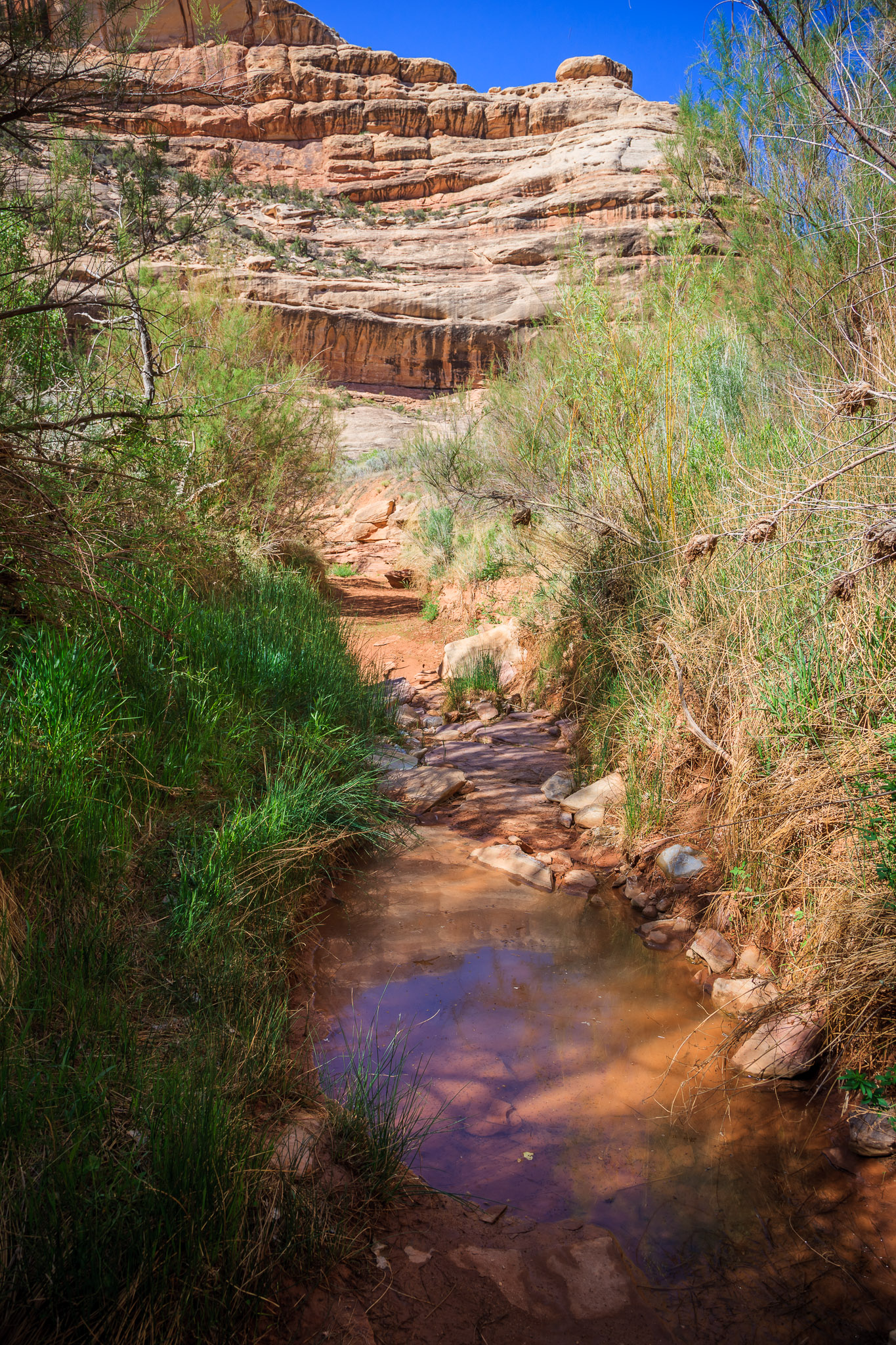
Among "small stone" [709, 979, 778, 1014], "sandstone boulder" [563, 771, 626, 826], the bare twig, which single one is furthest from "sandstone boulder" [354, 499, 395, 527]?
"small stone" [709, 979, 778, 1014]

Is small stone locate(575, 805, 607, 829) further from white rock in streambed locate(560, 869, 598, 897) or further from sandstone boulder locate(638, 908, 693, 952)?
sandstone boulder locate(638, 908, 693, 952)

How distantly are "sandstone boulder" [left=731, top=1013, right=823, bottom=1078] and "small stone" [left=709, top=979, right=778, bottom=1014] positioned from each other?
132 millimetres

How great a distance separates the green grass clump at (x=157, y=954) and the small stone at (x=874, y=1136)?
145cm

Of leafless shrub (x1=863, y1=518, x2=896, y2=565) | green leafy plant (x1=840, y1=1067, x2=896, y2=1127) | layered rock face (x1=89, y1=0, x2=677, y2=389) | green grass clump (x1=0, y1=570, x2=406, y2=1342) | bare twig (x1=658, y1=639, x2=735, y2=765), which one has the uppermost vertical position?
layered rock face (x1=89, y1=0, x2=677, y2=389)

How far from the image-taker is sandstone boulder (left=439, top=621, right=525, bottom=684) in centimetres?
779

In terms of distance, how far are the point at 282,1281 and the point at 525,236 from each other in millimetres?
36310

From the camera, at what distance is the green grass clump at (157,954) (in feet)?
4.92

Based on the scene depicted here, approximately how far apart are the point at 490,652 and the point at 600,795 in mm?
3497

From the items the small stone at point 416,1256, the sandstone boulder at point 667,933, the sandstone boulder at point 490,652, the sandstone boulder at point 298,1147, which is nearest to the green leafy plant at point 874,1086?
the sandstone boulder at point 667,933

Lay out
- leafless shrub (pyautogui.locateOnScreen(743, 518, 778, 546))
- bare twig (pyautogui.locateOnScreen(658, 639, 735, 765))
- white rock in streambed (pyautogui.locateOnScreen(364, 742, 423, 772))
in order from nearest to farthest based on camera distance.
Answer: leafless shrub (pyautogui.locateOnScreen(743, 518, 778, 546)) → bare twig (pyautogui.locateOnScreen(658, 639, 735, 765)) → white rock in streambed (pyautogui.locateOnScreen(364, 742, 423, 772))

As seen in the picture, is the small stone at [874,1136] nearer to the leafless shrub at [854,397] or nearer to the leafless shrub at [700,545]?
the leafless shrub at [700,545]

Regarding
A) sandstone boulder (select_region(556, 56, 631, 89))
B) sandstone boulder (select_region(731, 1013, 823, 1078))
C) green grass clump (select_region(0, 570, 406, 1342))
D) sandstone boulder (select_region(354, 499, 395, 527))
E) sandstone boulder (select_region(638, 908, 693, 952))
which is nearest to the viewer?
green grass clump (select_region(0, 570, 406, 1342))

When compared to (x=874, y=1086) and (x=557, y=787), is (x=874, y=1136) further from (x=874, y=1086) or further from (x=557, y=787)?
(x=557, y=787)

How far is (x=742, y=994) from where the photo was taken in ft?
9.59
